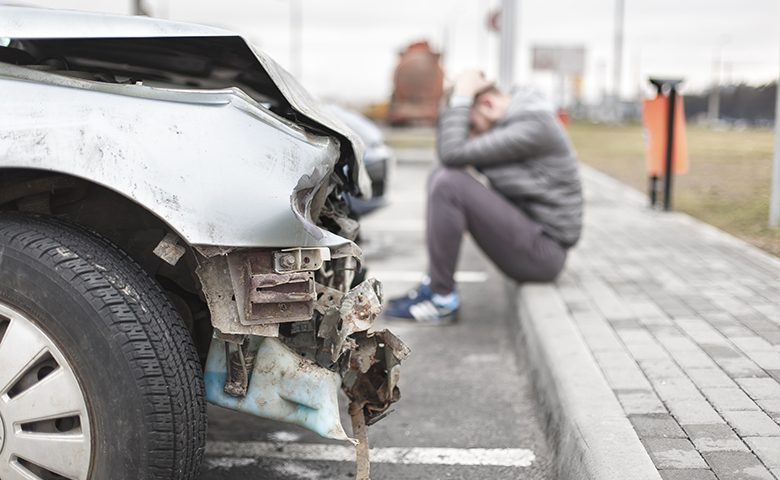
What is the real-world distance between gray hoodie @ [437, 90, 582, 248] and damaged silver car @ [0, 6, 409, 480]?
234 centimetres

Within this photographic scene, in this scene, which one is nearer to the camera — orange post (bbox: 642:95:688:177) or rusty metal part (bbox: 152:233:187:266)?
rusty metal part (bbox: 152:233:187:266)

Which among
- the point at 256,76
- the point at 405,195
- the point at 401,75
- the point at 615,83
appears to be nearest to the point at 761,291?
the point at 256,76

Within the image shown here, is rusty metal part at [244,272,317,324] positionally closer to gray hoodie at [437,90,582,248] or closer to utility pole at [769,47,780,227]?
gray hoodie at [437,90,582,248]

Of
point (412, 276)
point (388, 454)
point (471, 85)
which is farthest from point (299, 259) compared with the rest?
point (412, 276)

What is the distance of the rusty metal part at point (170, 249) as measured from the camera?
2232 mm

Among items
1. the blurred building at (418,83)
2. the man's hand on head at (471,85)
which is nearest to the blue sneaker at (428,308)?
the man's hand on head at (471,85)

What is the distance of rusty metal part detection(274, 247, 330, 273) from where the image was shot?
226 cm

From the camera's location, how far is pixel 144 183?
2.16 metres

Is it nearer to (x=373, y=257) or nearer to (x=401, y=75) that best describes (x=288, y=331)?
(x=373, y=257)

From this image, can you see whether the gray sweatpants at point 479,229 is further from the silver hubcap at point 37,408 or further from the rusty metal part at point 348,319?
the silver hubcap at point 37,408

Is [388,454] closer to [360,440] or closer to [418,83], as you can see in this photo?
[360,440]

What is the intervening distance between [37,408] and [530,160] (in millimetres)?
3123

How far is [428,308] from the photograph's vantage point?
4969 mm

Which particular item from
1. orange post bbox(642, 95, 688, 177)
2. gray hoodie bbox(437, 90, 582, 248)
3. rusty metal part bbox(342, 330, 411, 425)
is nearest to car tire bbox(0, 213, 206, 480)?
rusty metal part bbox(342, 330, 411, 425)
